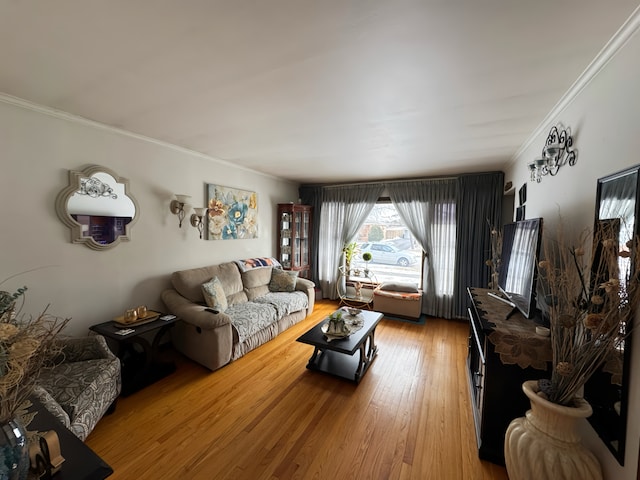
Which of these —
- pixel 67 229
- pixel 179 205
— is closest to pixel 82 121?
pixel 67 229

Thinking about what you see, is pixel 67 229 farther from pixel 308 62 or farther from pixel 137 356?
pixel 308 62

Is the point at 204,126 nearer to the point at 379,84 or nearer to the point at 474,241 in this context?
the point at 379,84

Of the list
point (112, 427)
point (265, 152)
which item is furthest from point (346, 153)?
point (112, 427)

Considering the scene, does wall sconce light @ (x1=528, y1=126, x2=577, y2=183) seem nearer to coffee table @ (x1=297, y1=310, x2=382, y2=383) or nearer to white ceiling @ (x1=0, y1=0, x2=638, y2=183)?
white ceiling @ (x1=0, y1=0, x2=638, y2=183)

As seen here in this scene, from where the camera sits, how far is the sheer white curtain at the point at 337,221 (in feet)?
16.0

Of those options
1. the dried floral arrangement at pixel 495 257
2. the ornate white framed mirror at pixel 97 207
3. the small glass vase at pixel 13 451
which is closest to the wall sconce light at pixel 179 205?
the ornate white framed mirror at pixel 97 207

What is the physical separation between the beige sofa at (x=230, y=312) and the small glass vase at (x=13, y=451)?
5.81 feet

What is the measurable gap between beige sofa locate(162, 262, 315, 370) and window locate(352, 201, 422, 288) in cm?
159

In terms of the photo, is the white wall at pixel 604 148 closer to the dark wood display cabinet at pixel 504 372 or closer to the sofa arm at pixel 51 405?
the dark wood display cabinet at pixel 504 372

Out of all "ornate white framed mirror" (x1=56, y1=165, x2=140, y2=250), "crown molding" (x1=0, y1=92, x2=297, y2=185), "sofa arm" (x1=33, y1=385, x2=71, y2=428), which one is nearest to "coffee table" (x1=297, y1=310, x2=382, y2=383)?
"sofa arm" (x1=33, y1=385, x2=71, y2=428)

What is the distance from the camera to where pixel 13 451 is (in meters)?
0.76

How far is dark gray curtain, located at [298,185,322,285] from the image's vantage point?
5309 mm

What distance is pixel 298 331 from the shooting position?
12.1ft

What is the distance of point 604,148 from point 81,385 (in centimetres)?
340
